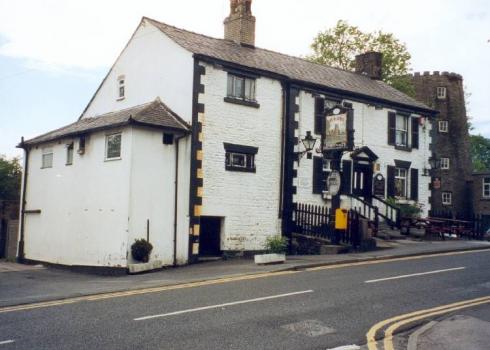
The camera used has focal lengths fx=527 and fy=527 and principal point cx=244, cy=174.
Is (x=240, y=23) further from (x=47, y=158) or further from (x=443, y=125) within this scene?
(x=443, y=125)

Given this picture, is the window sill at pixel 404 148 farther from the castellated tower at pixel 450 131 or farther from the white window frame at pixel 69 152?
the castellated tower at pixel 450 131

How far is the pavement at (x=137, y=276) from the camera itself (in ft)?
45.2

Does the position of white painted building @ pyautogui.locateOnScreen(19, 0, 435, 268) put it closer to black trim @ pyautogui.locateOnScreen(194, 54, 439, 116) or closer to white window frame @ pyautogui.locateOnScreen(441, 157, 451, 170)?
→ black trim @ pyautogui.locateOnScreen(194, 54, 439, 116)

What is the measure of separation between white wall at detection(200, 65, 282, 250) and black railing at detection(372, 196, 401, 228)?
253 inches

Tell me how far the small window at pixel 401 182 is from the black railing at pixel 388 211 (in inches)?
65.5

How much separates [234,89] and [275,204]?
5.06 m

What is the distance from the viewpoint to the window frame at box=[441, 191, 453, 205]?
4766 centimetres

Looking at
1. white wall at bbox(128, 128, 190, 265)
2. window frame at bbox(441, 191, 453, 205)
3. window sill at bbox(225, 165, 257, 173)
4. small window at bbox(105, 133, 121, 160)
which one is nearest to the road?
white wall at bbox(128, 128, 190, 265)

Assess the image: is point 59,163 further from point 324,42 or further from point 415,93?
point 415,93

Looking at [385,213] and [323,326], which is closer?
[323,326]

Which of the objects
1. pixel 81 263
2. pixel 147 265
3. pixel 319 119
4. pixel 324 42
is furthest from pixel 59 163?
pixel 324 42

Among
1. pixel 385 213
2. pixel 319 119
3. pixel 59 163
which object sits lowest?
pixel 385 213

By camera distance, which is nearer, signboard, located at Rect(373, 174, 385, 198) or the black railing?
the black railing

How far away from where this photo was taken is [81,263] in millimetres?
20172
